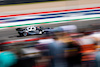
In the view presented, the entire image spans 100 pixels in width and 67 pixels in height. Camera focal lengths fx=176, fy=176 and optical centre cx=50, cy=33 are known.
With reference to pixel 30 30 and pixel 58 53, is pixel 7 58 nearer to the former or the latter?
pixel 58 53

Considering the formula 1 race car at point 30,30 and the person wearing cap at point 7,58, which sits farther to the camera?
the formula 1 race car at point 30,30

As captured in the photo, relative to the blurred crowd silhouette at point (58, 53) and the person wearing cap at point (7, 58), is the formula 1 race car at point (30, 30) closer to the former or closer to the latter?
the blurred crowd silhouette at point (58, 53)

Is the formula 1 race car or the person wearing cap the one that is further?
the formula 1 race car

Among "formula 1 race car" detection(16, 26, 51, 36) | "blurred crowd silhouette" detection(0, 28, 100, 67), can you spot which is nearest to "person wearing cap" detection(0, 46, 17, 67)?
"blurred crowd silhouette" detection(0, 28, 100, 67)

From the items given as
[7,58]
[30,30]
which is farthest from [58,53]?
[30,30]

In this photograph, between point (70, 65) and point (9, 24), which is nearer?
point (70, 65)

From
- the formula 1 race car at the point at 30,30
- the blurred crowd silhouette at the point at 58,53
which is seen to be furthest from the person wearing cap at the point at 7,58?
the formula 1 race car at the point at 30,30

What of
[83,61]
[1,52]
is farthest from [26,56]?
[83,61]

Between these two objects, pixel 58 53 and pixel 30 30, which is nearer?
pixel 58 53

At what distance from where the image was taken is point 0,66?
284 cm

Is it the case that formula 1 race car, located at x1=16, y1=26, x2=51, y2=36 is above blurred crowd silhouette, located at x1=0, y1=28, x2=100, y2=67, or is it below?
below

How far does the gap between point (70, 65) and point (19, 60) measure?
852 mm

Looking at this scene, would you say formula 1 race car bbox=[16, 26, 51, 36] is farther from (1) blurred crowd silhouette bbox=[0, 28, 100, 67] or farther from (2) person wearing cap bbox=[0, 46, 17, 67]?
(2) person wearing cap bbox=[0, 46, 17, 67]

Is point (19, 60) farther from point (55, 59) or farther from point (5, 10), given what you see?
point (5, 10)
